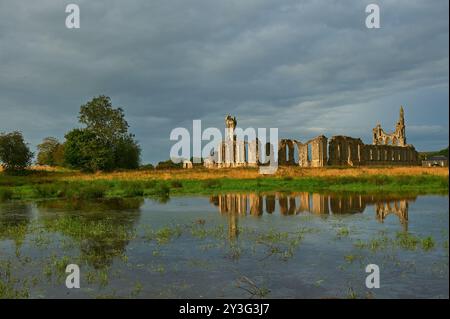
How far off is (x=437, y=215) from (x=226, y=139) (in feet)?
168

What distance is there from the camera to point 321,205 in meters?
20.3

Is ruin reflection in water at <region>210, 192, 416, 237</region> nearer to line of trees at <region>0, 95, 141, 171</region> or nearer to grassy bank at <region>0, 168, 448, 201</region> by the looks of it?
grassy bank at <region>0, 168, 448, 201</region>

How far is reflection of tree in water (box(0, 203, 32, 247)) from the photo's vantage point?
1330 centimetres

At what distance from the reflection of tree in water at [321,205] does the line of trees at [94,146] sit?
1325 inches

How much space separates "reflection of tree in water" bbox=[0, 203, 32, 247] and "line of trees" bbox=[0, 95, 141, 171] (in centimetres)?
3239

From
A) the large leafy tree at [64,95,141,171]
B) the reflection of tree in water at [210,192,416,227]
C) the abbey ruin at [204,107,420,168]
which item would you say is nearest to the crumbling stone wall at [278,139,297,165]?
the abbey ruin at [204,107,420,168]

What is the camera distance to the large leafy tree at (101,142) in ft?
176

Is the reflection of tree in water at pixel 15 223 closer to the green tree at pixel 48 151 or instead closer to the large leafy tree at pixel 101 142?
the large leafy tree at pixel 101 142

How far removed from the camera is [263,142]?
64.6 meters

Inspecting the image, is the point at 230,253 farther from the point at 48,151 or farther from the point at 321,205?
the point at 48,151

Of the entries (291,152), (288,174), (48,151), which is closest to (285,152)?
Result: (291,152)

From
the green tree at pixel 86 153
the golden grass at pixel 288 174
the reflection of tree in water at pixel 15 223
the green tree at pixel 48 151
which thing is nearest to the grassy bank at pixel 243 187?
the golden grass at pixel 288 174
